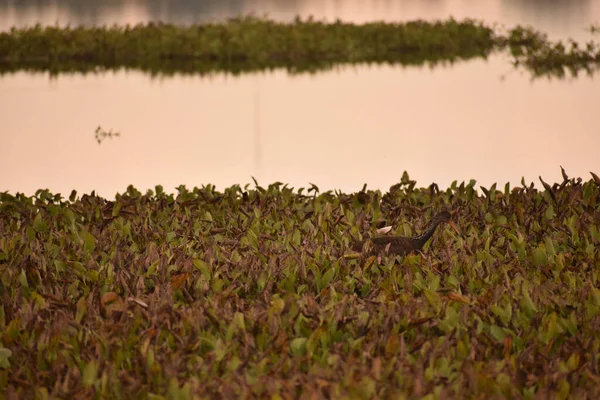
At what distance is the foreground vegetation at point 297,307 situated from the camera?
3301mm

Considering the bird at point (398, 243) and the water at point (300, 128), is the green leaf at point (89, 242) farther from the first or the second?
the water at point (300, 128)

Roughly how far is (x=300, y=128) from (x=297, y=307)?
790 cm

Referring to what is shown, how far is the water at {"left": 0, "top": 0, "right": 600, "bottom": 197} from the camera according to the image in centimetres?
961

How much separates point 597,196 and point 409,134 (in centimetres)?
536

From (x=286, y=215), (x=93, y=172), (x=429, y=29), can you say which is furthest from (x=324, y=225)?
(x=429, y=29)

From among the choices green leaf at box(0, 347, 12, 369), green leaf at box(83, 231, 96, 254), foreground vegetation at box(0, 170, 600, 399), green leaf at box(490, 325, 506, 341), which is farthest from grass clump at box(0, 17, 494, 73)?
green leaf at box(0, 347, 12, 369)

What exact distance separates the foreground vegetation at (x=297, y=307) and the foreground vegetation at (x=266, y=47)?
1197 centimetres

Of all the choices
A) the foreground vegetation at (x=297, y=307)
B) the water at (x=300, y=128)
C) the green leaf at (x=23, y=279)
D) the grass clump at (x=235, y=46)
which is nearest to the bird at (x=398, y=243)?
the foreground vegetation at (x=297, y=307)

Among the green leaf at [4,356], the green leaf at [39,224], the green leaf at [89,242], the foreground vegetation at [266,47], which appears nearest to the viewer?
the green leaf at [4,356]

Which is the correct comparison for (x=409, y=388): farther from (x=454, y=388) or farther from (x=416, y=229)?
(x=416, y=229)

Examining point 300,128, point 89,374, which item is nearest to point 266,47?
point 300,128

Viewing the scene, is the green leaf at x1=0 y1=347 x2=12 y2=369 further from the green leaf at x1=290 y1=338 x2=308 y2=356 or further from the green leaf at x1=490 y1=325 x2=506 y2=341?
the green leaf at x1=490 y1=325 x2=506 y2=341

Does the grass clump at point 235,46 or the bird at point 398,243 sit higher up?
the grass clump at point 235,46

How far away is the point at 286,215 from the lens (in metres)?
5.66
